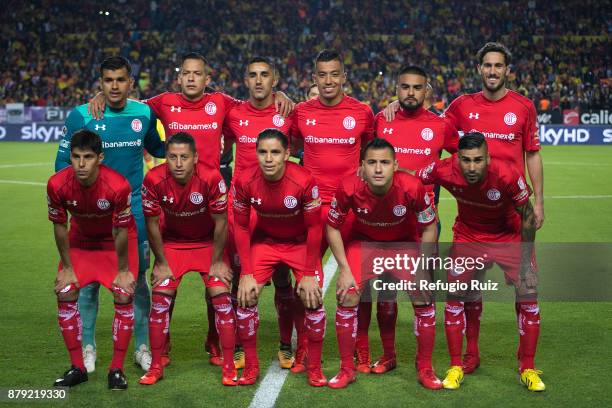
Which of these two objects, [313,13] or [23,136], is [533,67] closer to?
[313,13]

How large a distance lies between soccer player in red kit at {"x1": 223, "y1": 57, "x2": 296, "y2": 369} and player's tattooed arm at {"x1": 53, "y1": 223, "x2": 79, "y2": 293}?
1223 mm

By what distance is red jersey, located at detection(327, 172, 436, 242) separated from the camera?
5.75 meters

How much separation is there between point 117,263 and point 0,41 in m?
35.8

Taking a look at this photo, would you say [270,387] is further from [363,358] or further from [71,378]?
[71,378]

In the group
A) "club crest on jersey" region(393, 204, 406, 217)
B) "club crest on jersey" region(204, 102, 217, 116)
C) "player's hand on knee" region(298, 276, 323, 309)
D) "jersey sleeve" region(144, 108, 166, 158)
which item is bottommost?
"player's hand on knee" region(298, 276, 323, 309)

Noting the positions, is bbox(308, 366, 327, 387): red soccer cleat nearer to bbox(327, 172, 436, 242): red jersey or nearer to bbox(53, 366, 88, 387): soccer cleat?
bbox(327, 172, 436, 242): red jersey

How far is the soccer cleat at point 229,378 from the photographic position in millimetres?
5789

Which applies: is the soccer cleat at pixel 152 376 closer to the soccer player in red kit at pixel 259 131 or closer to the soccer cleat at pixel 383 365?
the soccer player in red kit at pixel 259 131

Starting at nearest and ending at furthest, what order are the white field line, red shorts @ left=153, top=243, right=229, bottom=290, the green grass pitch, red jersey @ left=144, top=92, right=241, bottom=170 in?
1. the white field line
2. the green grass pitch
3. red shorts @ left=153, top=243, right=229, bottom=290
4. red jersey @ left=144, top=92, right=241, bottom=170

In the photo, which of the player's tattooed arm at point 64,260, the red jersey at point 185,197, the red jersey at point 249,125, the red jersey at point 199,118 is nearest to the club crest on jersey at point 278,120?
the red jersey at point 249,125

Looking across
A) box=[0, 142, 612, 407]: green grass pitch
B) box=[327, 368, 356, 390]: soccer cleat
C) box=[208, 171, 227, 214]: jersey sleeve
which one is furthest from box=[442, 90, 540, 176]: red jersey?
box=[327, 368, 356, 390]: soccer cleat

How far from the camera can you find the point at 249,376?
230 inches

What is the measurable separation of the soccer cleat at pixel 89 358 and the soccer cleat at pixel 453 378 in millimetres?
2604

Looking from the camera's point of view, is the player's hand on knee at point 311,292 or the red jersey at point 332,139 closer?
the player's hand on knee at point 311,292
